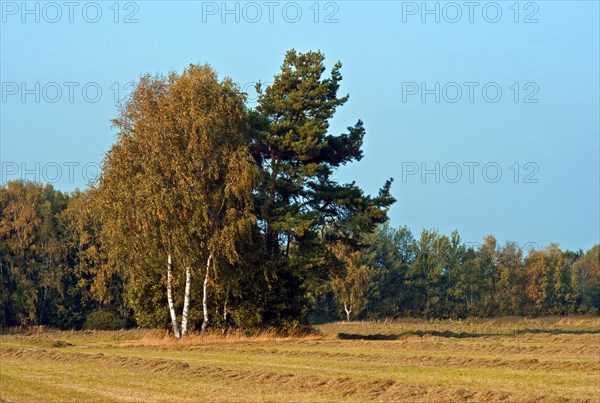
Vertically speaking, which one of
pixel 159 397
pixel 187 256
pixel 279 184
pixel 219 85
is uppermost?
pixel 219 85

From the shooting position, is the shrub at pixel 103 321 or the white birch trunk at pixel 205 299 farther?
the shrub at pixel 103 321

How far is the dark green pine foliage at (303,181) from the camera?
4975 cm

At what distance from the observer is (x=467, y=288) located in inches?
4798

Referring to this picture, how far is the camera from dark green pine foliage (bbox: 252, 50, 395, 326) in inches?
1959

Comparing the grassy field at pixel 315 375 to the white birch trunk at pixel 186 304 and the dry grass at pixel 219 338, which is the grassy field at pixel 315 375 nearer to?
the dry grass at pixel 219 338

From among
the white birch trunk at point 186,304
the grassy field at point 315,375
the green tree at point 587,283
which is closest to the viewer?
the grassy field at point 315,375

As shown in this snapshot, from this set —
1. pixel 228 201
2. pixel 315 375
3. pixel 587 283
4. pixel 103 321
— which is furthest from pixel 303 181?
pixel 587 283

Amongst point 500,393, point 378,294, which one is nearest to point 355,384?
point 500,393

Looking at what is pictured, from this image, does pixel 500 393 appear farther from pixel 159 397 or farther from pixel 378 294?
pixel 378 294

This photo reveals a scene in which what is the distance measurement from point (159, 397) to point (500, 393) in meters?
7.59

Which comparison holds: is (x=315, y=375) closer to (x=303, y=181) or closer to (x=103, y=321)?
(x=303, y=181)

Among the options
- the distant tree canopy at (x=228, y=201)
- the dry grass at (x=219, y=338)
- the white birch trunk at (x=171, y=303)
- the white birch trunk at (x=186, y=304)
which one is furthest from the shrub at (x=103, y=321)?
the white birch trunk at (x=186, y=304)

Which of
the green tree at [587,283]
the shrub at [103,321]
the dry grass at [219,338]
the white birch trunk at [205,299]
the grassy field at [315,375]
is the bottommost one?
the grassy field at [315,375]

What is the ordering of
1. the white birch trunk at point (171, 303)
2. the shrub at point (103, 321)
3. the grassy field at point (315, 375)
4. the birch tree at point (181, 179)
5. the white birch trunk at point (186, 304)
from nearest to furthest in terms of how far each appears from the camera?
the grassy field at point (315, 375)
the birch tree at point (181, 179)
the white birch trunk at point (186, 304)
the white birch trunk at point (171, 303)
the shrub at point (103, 321)
